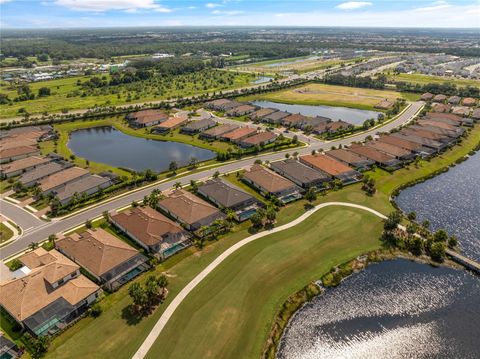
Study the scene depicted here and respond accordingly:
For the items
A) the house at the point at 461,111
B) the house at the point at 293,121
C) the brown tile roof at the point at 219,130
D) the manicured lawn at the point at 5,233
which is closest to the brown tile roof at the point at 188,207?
the manicured lawn at the point at 5,233

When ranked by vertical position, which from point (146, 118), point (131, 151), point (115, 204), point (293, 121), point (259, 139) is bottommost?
point (131, 151)

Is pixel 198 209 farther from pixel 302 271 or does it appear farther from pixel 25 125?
pixel 25 125

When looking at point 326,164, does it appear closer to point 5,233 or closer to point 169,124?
point 169,124

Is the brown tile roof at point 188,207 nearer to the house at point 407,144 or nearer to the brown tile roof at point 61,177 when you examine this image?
the brown tile roof at point 61,177

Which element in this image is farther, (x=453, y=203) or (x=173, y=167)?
(x=173, y=167)

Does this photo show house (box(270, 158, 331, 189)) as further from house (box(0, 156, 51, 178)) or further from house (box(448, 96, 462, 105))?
house (box(448, 96, 462, 105))

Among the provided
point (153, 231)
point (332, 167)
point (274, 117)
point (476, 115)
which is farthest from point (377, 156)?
point (476, 115)

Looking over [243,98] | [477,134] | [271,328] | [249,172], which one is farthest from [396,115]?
[271,328]
